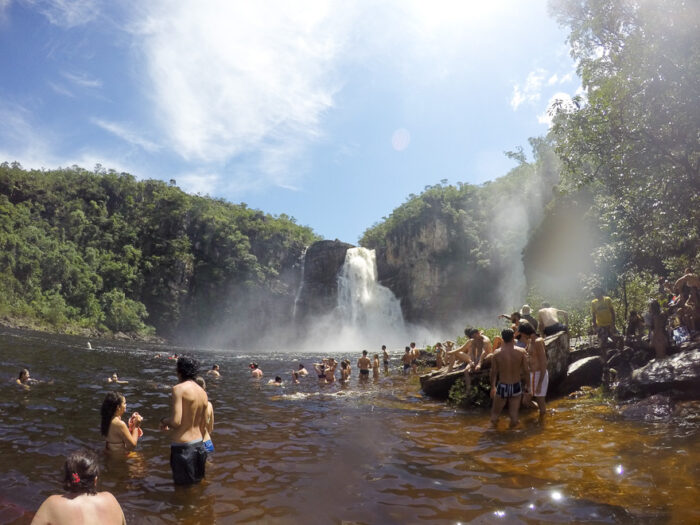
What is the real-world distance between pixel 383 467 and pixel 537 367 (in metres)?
3.83

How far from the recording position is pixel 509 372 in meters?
6.94

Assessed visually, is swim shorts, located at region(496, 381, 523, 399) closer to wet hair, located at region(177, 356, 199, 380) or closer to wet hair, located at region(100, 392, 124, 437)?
wet hair, located at region(177, 356, 199, 380)

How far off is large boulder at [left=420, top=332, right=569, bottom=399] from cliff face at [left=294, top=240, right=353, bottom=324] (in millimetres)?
38133

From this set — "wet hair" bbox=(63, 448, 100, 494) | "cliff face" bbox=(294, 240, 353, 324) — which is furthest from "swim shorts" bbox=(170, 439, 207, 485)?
"cliff face" bbox=(294, 240, 353, 324)

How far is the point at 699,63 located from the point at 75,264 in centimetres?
5978

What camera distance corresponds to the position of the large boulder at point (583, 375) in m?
9.24

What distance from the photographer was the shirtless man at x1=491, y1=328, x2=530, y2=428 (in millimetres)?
6883

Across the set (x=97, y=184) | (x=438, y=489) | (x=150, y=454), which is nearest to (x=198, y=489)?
(x=150, y=454)

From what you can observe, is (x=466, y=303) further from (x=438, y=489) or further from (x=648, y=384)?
(x=438, y=489)

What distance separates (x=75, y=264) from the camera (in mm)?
50438

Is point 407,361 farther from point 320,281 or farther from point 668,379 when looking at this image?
point 320,281

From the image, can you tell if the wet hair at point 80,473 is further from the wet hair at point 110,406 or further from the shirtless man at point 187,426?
the wet hair at point 110,406

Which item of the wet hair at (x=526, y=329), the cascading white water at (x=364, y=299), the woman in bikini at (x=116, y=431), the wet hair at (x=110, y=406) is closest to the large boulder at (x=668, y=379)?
the wet hair at (x=526, y=329)

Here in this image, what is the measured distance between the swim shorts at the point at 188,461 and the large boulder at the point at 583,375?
8102 mm
